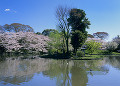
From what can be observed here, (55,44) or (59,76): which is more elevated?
(55,44)

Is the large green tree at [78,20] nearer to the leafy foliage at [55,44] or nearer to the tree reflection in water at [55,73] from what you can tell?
the leafy foliage at [55,44]

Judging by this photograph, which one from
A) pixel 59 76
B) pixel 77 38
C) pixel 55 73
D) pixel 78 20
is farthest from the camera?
pixel 78 20

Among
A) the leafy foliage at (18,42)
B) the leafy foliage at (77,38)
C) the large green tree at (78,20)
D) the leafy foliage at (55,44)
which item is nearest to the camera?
the leafy foliage at (18,42)

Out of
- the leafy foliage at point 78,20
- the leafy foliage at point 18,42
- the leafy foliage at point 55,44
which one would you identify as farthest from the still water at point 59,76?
the leafy foliage at point 78,20

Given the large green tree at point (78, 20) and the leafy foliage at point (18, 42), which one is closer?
the leafy foliage at point (18, 42)

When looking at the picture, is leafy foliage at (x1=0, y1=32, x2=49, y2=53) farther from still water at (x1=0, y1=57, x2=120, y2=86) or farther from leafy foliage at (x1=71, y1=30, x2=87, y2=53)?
still water at (x1=0, y1=57, x2=120, y2=86)

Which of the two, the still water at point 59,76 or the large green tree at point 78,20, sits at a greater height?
the large green tree at point 78,20

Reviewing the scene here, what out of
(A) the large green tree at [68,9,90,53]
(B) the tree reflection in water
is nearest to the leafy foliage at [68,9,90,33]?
(A) the large green tree at [68,9,90,53]

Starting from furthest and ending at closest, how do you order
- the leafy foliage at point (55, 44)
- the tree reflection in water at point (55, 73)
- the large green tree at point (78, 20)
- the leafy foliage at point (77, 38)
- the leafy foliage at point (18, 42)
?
the leafy foliage at point (55, 44), the large green tree at point (78, 20), the leafy foliage at point (77, 38), the leafy foliage at point (18, 42), the tree reflection in water at point (55, 73)

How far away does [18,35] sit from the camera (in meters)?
21.2

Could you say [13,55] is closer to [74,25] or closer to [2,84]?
[74,25]

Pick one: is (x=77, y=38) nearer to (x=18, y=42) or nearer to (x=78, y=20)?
(x=78, y=20)

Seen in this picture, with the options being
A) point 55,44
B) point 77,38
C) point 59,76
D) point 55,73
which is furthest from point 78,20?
point 59,76

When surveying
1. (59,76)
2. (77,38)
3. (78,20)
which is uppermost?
(78,20)
